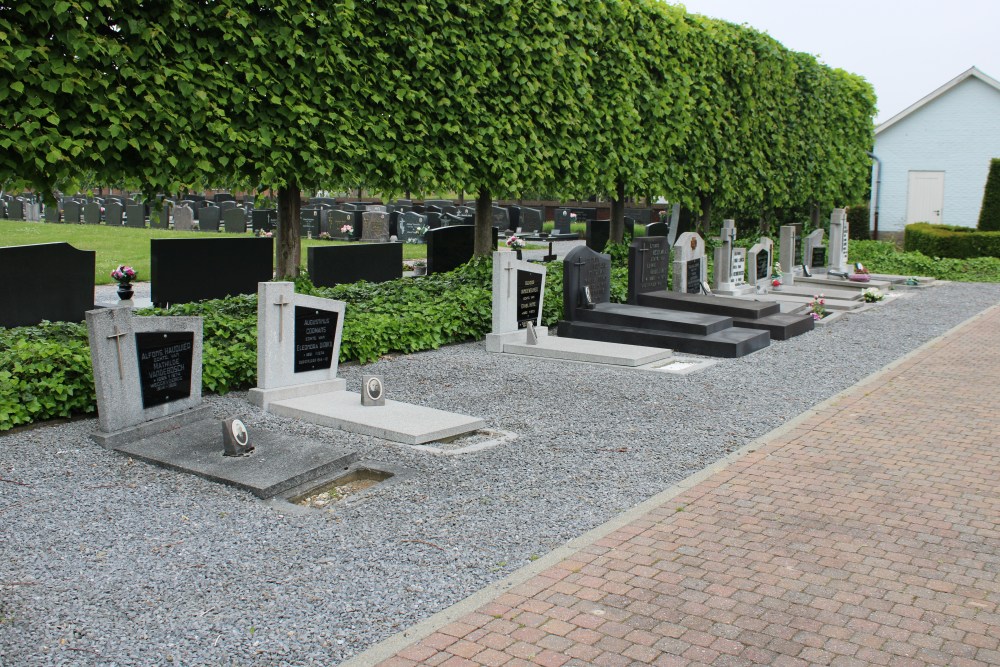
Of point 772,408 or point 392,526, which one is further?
point 772,408

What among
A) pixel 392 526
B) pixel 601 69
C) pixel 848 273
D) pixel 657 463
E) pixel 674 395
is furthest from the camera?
pixel 848 273

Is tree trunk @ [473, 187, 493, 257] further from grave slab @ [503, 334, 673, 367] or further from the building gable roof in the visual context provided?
the building gable roof

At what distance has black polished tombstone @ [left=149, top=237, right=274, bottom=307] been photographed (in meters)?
11.1

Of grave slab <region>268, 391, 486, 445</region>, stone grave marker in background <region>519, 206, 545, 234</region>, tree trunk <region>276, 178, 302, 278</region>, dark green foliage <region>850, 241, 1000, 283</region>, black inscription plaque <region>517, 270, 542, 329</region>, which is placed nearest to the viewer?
grave slab <region>268, 391, 486, 445</region>

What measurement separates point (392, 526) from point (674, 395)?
4577 millimetres

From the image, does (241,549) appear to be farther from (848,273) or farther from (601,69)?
A: (848,273)

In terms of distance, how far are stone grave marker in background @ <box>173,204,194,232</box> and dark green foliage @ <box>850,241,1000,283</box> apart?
20652 mm

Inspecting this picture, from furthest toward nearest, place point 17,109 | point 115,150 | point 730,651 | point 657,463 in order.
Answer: point 115,150, point 17,109, point 657,463, point 730,651

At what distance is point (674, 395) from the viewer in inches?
370

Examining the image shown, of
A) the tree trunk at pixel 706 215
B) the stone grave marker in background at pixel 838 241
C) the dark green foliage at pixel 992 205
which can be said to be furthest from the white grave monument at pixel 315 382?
the dark green foliage at pixel 992 205

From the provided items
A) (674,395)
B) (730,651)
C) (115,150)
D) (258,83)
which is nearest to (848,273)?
(674,395)

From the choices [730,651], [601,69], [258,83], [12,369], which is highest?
[601,69]

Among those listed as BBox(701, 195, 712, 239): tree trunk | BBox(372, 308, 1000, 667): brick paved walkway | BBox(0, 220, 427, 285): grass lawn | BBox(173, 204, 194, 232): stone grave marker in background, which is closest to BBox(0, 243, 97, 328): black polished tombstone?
BBox(0, 220, 427, 285): grass lawn

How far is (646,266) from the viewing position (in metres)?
14.0
